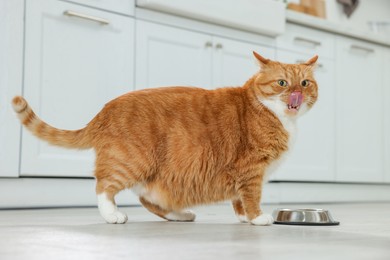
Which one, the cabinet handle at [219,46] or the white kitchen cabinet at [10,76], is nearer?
the white kitchen cabinet at [10,76]

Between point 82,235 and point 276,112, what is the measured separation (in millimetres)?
724

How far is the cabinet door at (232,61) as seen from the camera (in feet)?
10.0

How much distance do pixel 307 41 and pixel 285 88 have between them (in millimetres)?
1883

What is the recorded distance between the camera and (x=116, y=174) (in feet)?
5.35

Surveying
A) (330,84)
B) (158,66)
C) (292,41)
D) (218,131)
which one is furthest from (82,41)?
(330,84)

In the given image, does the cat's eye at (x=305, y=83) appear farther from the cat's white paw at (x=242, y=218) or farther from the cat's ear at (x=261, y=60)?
the cat's white paw at (x=242, y=218)

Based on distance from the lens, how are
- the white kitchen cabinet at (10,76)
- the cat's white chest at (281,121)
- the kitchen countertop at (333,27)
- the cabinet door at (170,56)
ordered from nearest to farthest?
the cat's white chest at (281,121) < the white kitchen cabinet at (10,76) < the cabinet door at (170,56) < the kitchen countertop at (333,27)

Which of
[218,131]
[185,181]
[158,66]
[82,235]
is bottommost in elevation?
[82,235]

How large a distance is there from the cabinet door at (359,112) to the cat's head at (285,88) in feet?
6.62

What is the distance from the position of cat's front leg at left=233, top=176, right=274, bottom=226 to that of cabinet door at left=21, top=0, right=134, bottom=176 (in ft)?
3.49

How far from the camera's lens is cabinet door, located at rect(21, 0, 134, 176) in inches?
94.8

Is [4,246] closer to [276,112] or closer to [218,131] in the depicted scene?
[218,131]

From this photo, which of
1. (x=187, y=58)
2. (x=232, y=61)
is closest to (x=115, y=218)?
(x=187, y=58)

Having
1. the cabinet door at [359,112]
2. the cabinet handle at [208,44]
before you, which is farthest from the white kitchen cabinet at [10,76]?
the cabinet door at [359,112]
